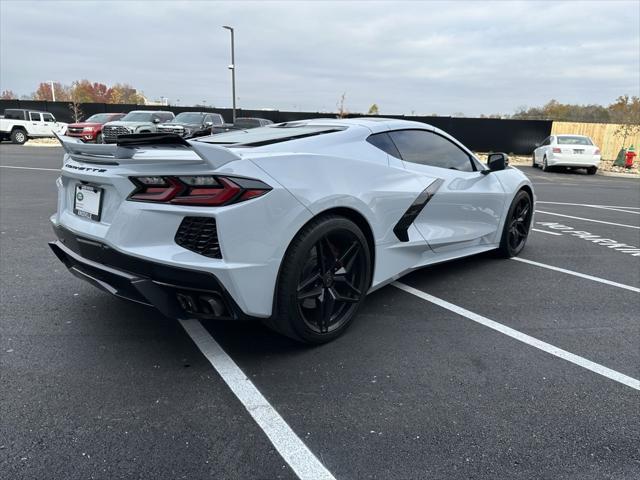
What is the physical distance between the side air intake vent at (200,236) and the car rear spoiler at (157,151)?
30 centimetres

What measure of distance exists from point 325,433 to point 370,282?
1.36 metres

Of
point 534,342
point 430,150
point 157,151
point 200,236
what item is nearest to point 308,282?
point 200,236

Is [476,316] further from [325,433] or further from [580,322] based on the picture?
[325,433]

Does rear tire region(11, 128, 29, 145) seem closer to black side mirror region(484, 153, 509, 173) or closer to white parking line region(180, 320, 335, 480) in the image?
white parking line region(180, 320, 335, 480)

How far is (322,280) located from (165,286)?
99 centimetres

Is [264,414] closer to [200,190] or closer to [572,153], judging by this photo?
[200,190]

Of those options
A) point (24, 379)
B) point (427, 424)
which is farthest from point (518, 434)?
point (24, 379)

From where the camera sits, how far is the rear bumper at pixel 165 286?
8.42 feet

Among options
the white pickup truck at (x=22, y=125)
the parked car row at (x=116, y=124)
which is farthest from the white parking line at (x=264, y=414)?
the white pickup truck at (x=22, y=125)

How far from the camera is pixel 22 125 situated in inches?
945

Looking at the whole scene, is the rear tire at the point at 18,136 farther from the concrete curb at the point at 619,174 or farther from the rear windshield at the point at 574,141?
the concrete curb at the point at 619,174

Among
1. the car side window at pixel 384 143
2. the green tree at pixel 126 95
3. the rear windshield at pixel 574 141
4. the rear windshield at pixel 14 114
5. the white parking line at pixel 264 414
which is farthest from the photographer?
the green tree at pixel 126 95

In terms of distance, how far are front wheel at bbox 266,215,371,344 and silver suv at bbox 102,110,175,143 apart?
55.3 ft

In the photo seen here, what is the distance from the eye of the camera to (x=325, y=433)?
2352mm
